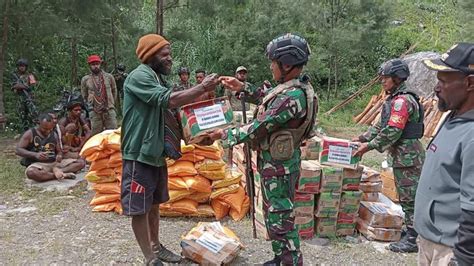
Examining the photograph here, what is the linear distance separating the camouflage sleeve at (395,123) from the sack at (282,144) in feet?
4.64

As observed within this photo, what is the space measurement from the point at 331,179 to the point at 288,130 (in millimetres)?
1523

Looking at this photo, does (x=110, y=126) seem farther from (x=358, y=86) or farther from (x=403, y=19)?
(x=403, y=19)

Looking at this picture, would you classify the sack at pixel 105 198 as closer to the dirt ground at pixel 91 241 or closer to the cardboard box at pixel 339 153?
the dirt ground at pixel 91 241

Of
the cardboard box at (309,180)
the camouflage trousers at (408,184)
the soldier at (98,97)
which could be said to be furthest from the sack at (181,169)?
the soldier at (98,97)

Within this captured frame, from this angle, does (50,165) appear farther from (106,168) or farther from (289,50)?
(289,50)

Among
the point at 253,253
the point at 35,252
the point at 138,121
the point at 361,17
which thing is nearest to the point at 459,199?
the point at 138,121

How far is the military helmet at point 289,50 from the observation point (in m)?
3.40

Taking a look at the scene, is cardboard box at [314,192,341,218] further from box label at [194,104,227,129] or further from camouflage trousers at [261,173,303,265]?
box label at [194,104,227,129]

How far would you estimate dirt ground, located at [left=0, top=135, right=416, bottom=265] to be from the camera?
432cm

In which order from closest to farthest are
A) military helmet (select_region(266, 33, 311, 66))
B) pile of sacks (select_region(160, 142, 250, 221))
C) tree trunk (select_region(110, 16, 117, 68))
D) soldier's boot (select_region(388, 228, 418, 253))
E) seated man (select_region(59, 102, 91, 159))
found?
military helmet (select_region(266, 33, 311, 66)) < soldier's boot (select_region(388, 228, 418, 253)) < pile of sacks (select_region(160, 142, 250, 221)) < seated man (select_region(59, 102, 91, 159)) < tree trunk (select_region(110, 16, 117, 68))

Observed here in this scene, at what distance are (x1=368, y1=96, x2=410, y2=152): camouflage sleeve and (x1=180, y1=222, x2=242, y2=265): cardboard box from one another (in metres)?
1.72

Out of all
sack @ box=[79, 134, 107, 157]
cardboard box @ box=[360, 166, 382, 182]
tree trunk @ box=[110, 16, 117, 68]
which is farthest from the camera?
tree trunk @ box=[110, 16, 117, 68]

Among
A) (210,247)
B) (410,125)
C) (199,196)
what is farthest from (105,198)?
(410,125)

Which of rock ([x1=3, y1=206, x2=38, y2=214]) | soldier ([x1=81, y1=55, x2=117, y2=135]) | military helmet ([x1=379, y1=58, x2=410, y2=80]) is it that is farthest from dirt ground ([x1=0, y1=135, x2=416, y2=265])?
soldier ([x1=81, y1=55, x2=117, y2=135])
